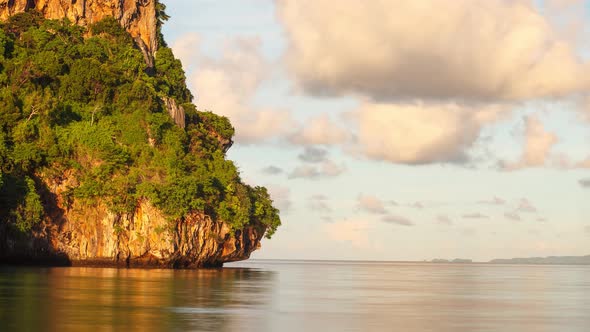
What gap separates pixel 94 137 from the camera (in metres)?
69.1

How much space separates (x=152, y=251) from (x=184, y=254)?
3152mm

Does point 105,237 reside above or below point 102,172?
below

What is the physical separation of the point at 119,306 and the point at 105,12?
6646cm

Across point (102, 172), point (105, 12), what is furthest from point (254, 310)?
point (105, 12)

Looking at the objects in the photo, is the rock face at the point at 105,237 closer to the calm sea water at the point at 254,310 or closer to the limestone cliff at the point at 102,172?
the limestone cliff at the point at 102,172

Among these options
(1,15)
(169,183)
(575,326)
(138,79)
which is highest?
(1,15)

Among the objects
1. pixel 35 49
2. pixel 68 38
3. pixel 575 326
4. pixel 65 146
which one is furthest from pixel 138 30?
pixel 575 326

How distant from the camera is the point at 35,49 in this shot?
7506 centimetres

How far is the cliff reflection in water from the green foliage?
83.8ft

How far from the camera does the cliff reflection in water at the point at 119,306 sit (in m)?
21.6

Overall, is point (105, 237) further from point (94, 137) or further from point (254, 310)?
point (254, 310)

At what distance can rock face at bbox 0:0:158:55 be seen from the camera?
276 ft

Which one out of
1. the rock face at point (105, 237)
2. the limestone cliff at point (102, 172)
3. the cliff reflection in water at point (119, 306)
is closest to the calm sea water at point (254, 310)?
the cliff reflection in water at point (119, 306)

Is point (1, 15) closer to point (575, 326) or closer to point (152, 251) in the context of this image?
point (152, 251)
